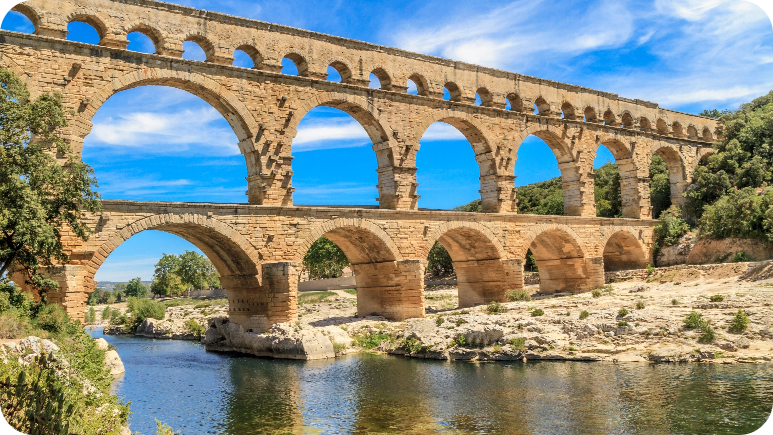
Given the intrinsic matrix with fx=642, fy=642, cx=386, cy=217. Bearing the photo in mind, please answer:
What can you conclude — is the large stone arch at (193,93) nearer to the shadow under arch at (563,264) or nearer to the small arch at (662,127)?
the shadow under arch at (563,264)

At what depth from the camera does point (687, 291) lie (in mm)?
25250

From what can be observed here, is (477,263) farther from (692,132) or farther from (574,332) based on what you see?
(692,132)

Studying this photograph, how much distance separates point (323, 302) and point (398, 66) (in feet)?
65.9

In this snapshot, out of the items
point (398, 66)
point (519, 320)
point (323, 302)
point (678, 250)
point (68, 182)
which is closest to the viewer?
point (68, 182)

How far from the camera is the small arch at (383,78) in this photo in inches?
1067

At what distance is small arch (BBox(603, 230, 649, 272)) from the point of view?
118 ft

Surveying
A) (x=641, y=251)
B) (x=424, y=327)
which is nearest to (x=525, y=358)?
(x=424, y=327)

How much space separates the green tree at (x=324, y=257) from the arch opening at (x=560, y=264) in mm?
22006

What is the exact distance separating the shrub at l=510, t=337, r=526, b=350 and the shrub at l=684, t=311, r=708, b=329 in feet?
16.0

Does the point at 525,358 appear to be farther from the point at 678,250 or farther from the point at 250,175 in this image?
the point at 678,250

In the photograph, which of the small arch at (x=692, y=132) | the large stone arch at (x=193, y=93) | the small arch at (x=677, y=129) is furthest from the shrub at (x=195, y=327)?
the small arch at (x=692, y=132)

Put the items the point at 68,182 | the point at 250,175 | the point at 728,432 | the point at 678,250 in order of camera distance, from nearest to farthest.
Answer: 1. the point at 728,432
2. the point at 68,182
3. the point at 250,175
4. the point at 678,250

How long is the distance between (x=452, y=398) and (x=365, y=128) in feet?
48.0

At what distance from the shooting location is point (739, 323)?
61.0 feet
